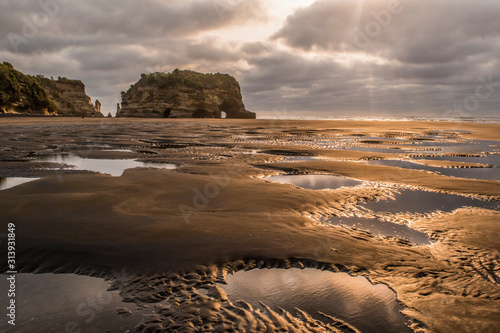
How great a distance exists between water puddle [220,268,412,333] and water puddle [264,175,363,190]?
10.5 feet

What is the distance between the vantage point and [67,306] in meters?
1.93

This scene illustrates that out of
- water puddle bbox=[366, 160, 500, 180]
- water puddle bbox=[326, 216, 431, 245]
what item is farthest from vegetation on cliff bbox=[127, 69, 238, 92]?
water puddle bbox=[326, 216, 431, 245]

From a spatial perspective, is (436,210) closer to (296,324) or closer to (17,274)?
(296,324)

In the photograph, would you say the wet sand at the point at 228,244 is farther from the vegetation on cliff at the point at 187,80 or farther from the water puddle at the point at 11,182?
the vegetation on cliff at the point at 187,80

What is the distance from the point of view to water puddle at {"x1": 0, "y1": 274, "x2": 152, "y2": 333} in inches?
68.8

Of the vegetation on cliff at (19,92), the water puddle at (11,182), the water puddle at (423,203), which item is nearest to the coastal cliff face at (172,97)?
Answer: the vegetation on cliff at (19,92)

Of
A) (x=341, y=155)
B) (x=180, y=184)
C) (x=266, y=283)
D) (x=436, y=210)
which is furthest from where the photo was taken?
(x=341, y=155)

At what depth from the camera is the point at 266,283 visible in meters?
2.33

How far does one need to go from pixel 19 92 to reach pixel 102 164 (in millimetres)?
48461

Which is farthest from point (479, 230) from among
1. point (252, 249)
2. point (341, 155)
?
point (341, 155)

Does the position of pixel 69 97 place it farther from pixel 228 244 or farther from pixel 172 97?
pixel 228 244

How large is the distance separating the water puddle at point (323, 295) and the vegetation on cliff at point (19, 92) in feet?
168

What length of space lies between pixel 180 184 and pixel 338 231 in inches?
118

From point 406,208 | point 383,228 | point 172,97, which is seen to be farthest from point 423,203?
point 172,97
